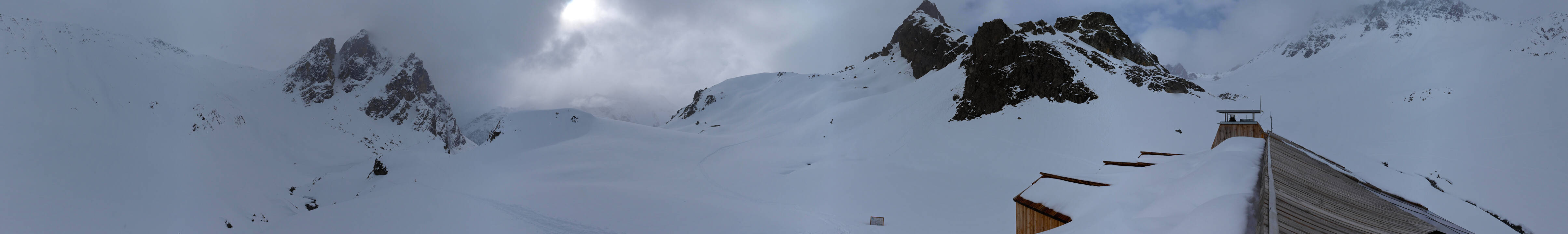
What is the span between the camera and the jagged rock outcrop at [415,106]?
62.2 meters

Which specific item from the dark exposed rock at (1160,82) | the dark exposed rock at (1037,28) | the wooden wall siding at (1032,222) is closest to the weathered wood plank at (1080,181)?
the wooden wall siding at (1032,222)

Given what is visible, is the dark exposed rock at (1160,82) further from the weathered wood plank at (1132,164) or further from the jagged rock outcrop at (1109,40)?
the weathered wood plank at (1132,164)

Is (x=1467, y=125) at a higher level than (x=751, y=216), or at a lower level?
higher

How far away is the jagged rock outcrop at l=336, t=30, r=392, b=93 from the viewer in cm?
6544

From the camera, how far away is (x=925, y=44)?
5462cm

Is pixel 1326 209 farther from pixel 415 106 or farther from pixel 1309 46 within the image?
pixel 1309 46

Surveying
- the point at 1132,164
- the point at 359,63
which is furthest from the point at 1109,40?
the point at 359,63

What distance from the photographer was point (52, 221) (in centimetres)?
1123

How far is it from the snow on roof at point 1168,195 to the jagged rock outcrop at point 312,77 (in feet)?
234

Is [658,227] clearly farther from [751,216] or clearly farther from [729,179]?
[729,179]

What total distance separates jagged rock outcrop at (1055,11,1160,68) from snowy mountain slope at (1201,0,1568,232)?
198 inches

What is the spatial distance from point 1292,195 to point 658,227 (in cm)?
976

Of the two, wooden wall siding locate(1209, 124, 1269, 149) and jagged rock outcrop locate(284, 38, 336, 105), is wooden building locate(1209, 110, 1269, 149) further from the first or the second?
jagged rock outcrop locate(284, 38, 336, 105)

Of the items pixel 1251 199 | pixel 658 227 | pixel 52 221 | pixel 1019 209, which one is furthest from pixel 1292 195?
pixel 52 221
